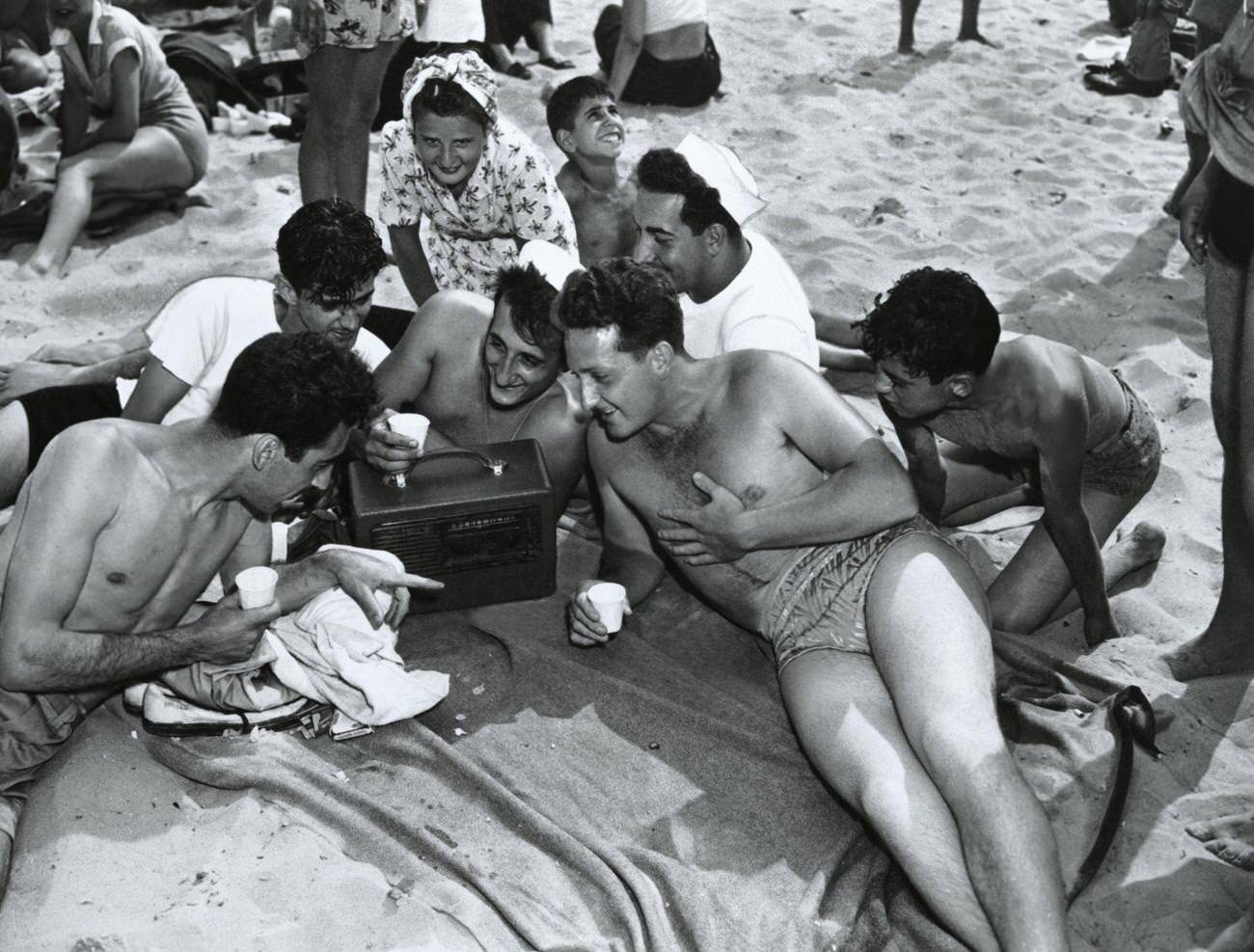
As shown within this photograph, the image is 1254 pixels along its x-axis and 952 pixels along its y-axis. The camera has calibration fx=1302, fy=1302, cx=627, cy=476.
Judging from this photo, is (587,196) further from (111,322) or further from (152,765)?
(152,765)

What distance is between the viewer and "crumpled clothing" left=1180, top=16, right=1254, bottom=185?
10.5 feet

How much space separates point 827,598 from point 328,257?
5.62 ft

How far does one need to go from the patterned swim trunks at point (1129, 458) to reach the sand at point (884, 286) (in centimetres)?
33

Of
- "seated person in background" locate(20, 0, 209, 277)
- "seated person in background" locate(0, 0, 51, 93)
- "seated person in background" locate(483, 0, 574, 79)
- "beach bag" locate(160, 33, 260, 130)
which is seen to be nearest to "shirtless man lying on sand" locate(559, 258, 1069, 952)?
"seated person in background" locate(20, 0, 209, 277)

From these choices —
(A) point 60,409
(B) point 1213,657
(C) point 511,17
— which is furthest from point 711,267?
(C) point 511,17

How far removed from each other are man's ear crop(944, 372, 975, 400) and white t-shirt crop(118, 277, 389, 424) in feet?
6.49

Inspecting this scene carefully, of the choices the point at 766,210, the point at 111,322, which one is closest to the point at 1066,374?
the point at 766,210

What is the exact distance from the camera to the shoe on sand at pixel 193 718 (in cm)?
340

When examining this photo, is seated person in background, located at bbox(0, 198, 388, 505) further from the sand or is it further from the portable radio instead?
the sand

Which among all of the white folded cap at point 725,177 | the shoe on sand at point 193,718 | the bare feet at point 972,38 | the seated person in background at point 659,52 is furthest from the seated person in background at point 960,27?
the shoe on sand at point 193,718

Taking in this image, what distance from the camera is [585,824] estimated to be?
326cm

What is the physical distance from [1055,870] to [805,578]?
3.43ft

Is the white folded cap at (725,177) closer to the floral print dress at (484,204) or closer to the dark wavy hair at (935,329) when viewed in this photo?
the floral print dress at (484,204)

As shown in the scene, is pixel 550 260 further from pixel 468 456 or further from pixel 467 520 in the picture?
pixel 467 520
